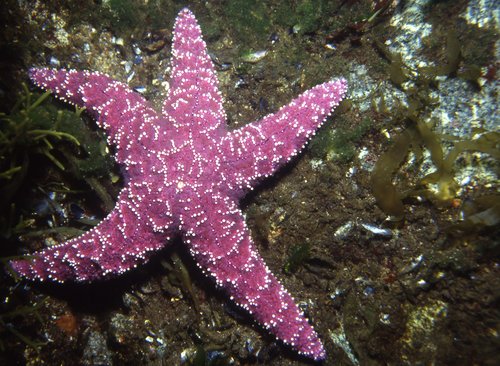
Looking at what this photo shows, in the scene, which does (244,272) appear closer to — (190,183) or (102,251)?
(190,183)

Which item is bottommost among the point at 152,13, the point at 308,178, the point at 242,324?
the point at 242,324

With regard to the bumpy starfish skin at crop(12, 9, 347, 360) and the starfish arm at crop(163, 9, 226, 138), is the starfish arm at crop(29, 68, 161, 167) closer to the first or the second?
the bumpy starfish skin at crop(12, 9, 347, 360)

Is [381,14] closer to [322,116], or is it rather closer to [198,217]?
[322,116]

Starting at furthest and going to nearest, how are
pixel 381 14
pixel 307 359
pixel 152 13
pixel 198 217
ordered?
pixel 152 13 < pixel 381 14 < pixel 307 359 < pixel 198 217

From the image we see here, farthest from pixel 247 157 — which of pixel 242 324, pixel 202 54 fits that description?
pixel 242 324

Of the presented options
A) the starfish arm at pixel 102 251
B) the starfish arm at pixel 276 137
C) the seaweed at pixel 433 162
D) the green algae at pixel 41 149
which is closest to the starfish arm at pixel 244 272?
the starfish arm at pixel 276 137

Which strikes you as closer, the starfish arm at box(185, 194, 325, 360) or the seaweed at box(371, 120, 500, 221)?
the seaweed at box(371, 120, 500, 221)

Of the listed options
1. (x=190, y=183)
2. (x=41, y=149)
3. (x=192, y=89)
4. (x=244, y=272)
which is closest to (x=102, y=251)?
(x=190, y=183)

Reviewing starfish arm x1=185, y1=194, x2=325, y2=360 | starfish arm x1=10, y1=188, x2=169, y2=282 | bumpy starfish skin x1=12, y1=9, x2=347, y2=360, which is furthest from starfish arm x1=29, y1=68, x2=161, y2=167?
starfish arm x1=185, y1=194, x2=325, y2=360
